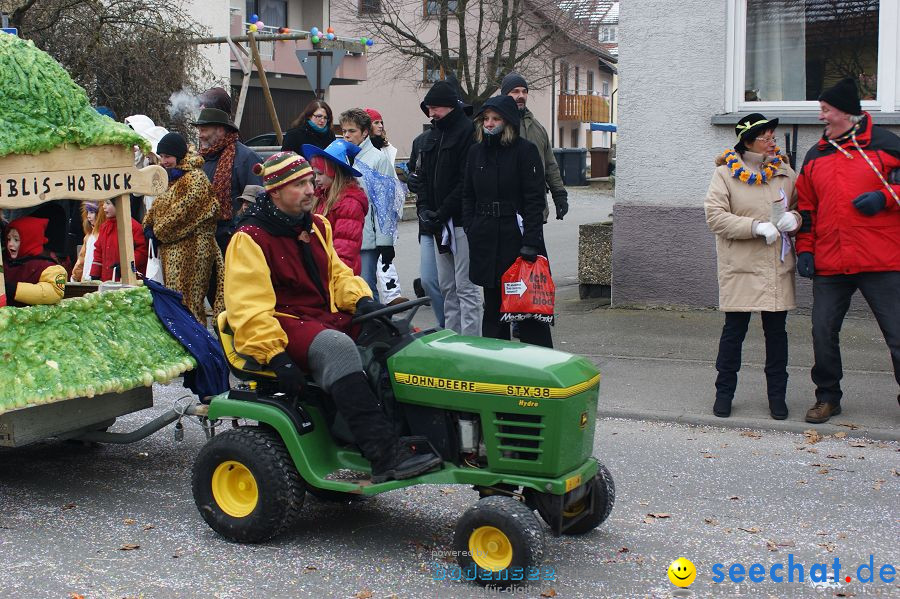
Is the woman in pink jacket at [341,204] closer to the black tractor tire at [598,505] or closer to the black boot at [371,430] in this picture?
the black boot at [371,430]

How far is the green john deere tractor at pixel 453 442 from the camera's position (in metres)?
4.56

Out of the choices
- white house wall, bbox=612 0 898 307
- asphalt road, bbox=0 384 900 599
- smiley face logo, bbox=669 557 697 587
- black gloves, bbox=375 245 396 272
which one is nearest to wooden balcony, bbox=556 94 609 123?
white house wall, bbox=612 0 898 307

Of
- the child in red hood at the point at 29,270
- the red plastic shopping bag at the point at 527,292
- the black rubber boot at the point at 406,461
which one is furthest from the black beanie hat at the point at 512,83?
the black rubber boot at the point at 406,461

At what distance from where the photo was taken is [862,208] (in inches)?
265

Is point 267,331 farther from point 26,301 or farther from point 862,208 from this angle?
point 862,208

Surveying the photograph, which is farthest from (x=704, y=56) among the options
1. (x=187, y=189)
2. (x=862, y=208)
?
(x=187, y=189)

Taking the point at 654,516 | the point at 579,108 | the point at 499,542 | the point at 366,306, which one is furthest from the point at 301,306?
the point at 579,108

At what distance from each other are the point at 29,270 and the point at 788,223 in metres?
4.45

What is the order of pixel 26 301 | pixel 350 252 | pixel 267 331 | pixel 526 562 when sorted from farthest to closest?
pixel 350 252 < pixel 26 301 < pixel 267 331 < pixel 526 562

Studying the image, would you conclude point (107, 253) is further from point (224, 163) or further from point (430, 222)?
point (430, 222)

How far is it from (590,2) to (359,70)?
38.9 ft

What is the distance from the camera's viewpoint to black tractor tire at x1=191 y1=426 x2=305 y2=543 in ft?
16.1

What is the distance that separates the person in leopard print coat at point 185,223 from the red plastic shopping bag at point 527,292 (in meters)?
2.20

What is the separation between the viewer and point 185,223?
26.1 ft
